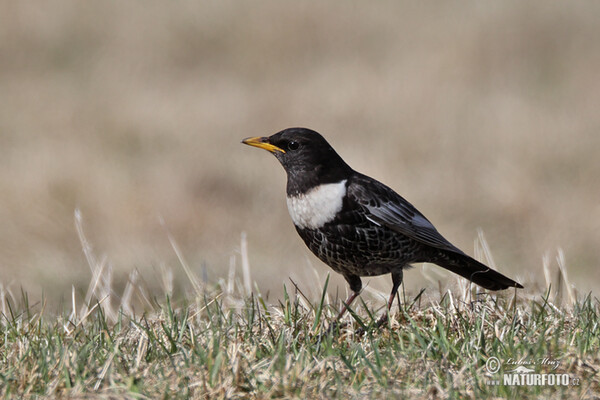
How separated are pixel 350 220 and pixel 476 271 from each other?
1.00m

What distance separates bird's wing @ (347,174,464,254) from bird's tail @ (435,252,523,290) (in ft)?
0.55

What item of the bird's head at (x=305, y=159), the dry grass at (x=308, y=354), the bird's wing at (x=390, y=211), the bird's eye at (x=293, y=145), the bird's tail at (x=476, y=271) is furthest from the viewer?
the bird's tail at (x=476, y=271)

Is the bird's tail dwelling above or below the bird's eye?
below

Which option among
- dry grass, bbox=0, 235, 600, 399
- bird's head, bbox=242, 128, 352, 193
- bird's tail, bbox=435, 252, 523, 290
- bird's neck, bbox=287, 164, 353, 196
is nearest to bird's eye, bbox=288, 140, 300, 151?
bird's head, bbox=242, 128, 352, 193

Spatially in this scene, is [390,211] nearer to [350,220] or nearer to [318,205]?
[350,220]

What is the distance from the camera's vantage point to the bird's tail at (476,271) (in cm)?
596

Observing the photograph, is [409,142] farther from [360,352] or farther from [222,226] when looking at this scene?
[360,352]

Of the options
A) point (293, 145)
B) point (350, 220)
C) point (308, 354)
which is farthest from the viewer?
point (293, 145)

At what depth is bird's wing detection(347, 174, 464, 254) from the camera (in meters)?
5.59

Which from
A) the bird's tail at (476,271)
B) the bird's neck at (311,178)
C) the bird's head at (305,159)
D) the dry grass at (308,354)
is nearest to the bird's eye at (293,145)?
the bird's head at (305,159)

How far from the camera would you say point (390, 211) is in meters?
5.68

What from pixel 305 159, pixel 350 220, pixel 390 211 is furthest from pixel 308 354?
pixel 305 159

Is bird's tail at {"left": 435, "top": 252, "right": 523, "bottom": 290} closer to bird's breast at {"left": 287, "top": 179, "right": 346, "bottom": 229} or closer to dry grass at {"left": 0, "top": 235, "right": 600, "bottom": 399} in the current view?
dry grass at {"left": 0, "top": 235, "right": 600, "bottom": 399}

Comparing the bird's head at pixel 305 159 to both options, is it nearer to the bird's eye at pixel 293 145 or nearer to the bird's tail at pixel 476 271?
the bird's eye at pixel 293 145
